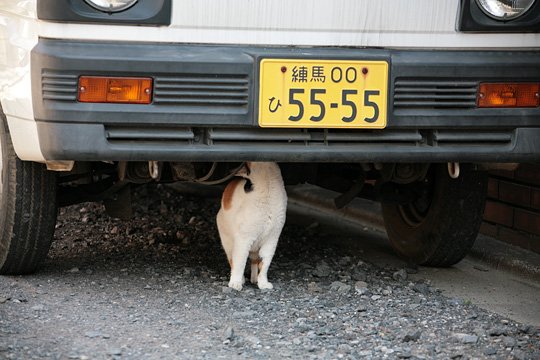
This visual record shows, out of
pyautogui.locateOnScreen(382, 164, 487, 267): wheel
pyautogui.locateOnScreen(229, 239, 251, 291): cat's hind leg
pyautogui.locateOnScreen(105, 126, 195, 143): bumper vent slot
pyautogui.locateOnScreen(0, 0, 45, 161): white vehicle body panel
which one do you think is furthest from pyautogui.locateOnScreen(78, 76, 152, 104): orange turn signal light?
pyautogui.locateOnScreen(382, 164, 487, 267): wheel

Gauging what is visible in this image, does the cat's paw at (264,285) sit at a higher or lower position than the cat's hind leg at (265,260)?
lower

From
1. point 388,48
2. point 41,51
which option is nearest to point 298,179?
point 388,48

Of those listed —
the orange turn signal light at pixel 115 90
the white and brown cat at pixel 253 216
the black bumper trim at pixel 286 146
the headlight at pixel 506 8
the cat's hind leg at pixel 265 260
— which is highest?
the headlight at pixel 506 8

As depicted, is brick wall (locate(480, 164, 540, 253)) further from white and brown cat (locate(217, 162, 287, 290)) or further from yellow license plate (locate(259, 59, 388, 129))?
yellow license plate (locate(259, 59, 388, 129))

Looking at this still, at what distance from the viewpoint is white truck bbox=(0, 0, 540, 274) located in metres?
4.29

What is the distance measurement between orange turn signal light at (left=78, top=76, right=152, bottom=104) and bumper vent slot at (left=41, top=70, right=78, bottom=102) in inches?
1.0

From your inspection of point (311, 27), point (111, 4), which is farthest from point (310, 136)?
point (111, 4)

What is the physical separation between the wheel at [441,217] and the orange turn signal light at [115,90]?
165cm

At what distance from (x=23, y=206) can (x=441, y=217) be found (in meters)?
1.98

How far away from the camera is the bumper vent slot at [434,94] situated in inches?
175

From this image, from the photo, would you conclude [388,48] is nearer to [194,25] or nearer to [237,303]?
[194,25]

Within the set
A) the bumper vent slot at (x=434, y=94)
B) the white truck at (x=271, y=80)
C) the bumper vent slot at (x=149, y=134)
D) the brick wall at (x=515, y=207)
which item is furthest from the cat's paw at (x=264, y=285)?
the brick wall at (x=515, y=207)

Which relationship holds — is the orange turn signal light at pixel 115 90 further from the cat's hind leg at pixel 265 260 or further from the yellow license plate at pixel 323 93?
the cat's hind leg at pixel 265 260

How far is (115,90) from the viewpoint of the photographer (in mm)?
4293
